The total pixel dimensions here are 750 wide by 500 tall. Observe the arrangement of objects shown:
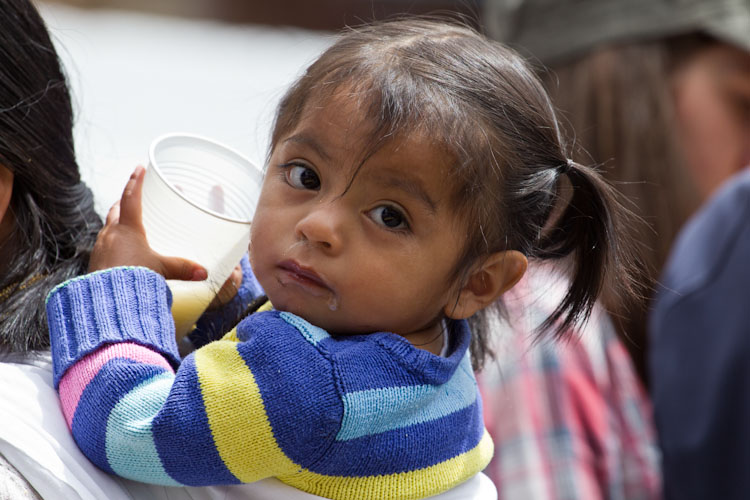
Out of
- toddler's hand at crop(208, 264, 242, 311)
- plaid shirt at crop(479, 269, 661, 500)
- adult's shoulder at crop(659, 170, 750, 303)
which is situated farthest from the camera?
adult's shoulder at crop(659, 170, 750, 303)

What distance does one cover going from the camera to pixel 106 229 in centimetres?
130

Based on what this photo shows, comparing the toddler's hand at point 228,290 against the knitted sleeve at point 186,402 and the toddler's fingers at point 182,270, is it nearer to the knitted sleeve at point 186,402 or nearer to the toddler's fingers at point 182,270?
the toddler's fingers at point 182,270

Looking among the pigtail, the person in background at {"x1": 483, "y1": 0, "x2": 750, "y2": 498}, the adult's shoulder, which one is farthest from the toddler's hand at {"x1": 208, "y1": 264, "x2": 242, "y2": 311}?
the adult's shoulder

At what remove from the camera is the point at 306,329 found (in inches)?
44.9

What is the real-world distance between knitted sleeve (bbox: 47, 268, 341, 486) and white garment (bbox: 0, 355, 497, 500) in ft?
0.08

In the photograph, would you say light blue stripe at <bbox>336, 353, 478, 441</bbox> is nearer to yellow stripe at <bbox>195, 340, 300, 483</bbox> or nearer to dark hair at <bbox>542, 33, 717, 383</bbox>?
yellow stripe at <bbox>195, 340, 300, 483</bbox>

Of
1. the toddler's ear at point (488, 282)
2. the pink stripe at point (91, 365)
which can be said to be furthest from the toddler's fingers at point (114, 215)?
the toddler's ear at point (488, 282)

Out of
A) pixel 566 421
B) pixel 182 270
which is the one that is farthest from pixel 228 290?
pixel 566 421

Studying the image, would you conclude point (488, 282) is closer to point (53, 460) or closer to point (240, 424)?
point (240, 424)

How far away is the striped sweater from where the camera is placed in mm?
1084

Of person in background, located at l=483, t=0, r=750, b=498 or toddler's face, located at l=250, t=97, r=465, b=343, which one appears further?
person in background, located at l=483, t=0, r=750, b=498

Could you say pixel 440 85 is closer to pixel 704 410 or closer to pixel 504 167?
pixel 504 167

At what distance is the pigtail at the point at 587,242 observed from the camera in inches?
52.7

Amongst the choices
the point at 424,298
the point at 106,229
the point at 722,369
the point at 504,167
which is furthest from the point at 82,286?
the point at 722,369
